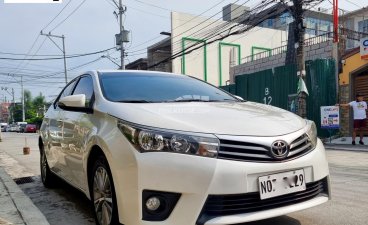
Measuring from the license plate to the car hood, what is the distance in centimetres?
30

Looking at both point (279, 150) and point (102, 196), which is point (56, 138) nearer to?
point (102, 196)

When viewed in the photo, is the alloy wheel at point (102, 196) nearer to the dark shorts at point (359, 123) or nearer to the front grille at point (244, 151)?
the front grille at point (244, 151)

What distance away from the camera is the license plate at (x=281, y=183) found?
2.71 m

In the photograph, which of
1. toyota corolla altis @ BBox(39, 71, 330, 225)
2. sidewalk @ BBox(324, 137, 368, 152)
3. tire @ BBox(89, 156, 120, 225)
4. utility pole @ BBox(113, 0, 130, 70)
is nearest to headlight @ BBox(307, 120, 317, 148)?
toyota corolla altis @ BBox(39, 71, 330, 225)

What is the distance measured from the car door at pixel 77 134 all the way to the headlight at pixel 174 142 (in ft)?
2.97

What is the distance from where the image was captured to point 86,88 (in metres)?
4.27

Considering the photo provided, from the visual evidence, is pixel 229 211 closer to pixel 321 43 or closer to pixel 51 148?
pixel 51 148

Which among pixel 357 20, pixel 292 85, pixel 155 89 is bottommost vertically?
pixel 155 89

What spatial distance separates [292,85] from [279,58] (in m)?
5.47

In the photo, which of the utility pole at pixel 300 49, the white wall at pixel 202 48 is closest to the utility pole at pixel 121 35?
the white wall at pixel 202 48

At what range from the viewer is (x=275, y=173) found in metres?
2.75

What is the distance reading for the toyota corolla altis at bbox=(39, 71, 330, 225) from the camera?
8.57 ft

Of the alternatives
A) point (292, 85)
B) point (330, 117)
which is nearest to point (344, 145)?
point (330, 117)

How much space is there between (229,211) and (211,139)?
50cm
